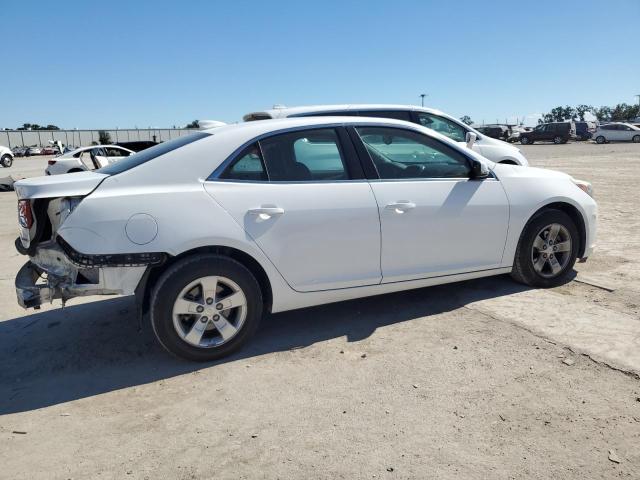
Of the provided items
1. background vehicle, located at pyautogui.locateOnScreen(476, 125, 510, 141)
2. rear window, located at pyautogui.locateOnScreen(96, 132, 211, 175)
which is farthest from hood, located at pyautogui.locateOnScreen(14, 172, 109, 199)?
background vehicle, located at pyautogui.locateOnScreen(476, 125, 510, 141)

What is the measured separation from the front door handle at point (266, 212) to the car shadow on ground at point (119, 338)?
3.28 ft

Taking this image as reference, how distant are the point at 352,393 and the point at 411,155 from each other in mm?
2131

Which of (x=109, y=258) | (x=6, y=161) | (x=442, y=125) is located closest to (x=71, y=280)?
(x=109, y=258)

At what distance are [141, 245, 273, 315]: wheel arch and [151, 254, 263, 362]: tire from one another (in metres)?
0.07

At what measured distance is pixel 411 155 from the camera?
14.3ft

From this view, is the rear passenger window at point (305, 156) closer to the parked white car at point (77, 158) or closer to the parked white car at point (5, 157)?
the parked white car at point (77, 158)

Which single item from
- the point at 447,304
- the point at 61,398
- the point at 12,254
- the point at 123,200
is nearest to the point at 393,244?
the point at 447,304

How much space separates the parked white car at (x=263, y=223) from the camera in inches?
133

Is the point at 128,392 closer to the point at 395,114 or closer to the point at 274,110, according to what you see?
the point at 274,110

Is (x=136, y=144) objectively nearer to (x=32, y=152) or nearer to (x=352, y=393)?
(x=352, y=393)

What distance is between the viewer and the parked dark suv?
43.8 meters

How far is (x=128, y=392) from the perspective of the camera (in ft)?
10.8

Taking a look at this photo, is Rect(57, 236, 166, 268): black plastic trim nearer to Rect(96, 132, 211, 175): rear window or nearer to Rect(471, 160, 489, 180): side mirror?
Rect(96, 132, 211, 175): rear window

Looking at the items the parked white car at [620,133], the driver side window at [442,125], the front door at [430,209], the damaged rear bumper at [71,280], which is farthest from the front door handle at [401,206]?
the parked white car at [620,133]
